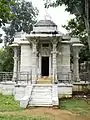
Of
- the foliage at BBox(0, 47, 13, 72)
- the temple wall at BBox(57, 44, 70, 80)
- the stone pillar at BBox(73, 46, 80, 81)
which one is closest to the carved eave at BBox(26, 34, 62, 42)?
the temple wall at BBox(57, 44, 70, 80)

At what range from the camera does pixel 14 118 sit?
1265 cm

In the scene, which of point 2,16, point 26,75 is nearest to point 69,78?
point 26,75

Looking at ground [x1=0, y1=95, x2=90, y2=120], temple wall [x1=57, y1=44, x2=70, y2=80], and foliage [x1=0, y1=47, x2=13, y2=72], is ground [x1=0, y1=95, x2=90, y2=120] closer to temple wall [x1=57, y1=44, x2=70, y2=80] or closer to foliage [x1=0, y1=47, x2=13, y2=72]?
temple wall [x1=57, y1=44, x2=70, y2=80]

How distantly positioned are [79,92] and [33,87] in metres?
3.92

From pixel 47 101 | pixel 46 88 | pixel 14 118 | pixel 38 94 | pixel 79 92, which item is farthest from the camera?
pixel 79 92

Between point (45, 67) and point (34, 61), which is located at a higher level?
point (34, 61)

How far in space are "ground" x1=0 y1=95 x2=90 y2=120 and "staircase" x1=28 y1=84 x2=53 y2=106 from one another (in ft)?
2.72

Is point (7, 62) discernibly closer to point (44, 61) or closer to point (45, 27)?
point (44, 61)

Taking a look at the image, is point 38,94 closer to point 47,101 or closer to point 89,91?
point 47,101

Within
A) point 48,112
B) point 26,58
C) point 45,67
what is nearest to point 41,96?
point 48,112

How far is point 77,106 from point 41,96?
2.69 m

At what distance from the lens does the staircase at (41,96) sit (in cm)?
1700

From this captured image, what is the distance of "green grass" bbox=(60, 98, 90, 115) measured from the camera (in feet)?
49.9

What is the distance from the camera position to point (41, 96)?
18.4 meters
